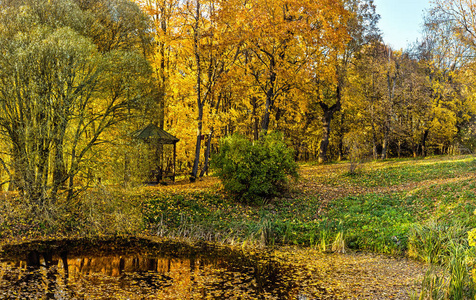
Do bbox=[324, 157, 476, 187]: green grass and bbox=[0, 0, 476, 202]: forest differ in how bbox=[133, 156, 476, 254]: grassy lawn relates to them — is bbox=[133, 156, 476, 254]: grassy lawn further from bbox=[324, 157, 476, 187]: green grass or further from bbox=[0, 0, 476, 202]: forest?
bbox=[0, 0, 476, 202]: forest

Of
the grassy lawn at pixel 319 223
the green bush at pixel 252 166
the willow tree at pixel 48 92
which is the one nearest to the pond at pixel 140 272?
the grassy lawn at pixel 319 223

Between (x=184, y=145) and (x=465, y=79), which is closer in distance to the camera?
(x=465, y=79)

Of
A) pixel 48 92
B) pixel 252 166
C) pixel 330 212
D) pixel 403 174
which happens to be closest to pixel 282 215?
pixel 330 212

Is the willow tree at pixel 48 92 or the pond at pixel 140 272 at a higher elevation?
the willow tree at pixel 48 92

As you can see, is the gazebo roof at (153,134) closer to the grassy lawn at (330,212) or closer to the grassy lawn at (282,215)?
the grassy lawn at (282,215)

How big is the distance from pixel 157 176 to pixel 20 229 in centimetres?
748

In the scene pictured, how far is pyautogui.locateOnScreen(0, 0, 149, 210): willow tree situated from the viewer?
410 inches

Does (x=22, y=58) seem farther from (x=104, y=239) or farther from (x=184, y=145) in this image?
(x=184, y=145)

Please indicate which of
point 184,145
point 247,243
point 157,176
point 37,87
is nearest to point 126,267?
point 247,243

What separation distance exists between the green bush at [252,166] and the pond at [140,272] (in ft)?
12.1

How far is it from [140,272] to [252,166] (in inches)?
260

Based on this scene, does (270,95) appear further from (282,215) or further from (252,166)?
(282,215)

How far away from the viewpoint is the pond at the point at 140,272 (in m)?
6.66

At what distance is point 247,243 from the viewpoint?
1051 centimetres
